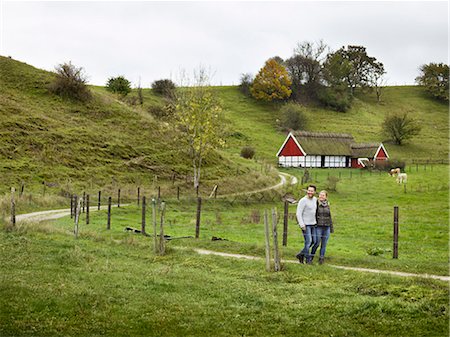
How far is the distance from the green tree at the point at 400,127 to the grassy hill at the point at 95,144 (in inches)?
72.0

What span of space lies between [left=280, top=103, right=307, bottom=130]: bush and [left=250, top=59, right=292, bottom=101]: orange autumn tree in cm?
1632

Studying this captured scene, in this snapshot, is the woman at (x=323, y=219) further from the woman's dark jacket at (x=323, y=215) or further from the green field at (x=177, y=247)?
the green field at (x=177, y=247)

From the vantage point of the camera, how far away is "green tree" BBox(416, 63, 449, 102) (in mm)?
130375

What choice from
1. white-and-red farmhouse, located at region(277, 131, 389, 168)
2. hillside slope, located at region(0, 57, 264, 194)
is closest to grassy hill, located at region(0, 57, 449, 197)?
hillside slope, located at region(0, 57, 264, 194)

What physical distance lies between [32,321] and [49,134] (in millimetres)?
46956

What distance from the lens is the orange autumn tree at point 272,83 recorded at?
116625 millimetres

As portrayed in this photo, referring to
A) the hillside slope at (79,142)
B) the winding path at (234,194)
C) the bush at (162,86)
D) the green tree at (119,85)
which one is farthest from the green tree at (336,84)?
the winding path at (234,194)

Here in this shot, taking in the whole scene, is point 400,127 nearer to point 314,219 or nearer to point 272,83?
point 272,83

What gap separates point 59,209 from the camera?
34.7m

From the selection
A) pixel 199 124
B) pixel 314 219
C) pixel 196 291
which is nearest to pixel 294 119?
→ pixel 199 124

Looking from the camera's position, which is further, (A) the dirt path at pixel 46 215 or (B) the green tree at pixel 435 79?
(B) the green tree at pixel 435 79

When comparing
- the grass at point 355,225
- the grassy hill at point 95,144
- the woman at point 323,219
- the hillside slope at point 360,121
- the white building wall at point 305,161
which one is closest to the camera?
the woman at point 323,219

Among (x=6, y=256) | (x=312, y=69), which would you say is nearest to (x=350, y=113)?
(x=312, y=69)

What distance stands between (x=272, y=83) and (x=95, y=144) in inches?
2690
